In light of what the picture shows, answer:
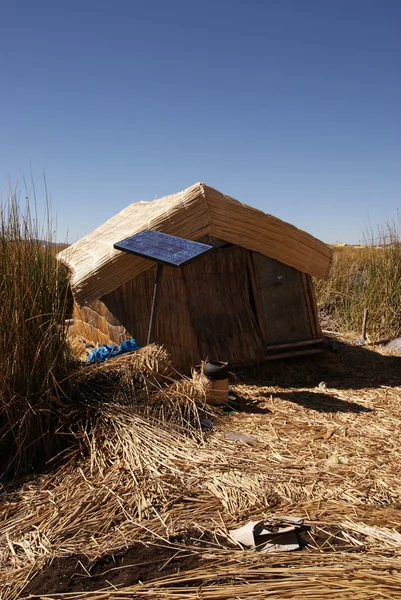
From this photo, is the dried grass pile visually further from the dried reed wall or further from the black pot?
the dried reed wall

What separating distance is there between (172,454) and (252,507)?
775 mm

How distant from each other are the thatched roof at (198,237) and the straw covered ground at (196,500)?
1.29 meters

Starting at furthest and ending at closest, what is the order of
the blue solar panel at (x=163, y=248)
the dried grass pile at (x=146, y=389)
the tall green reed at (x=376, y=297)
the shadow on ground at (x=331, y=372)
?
the tall green reed at (x=376, y=297) → the shadow on ground at (x=331, y=372) → the blue solar panel at (x=163, y=248) → the dried grass pile at (x=146, y=389)

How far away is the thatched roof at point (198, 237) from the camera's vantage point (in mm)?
5559

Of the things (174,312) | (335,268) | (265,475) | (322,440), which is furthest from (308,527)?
(335,268)

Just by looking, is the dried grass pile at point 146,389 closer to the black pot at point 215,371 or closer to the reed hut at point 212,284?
the black pot at point 215,371

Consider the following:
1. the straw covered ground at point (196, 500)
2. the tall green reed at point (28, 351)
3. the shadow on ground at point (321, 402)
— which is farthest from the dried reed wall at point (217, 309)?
the tall green reed at point (28, 351)

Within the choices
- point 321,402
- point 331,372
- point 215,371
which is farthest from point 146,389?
point 331,372

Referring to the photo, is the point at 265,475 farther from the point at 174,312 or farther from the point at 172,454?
the point at 174,312

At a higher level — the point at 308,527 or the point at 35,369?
the point at 35,369

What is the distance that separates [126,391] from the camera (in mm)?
4301

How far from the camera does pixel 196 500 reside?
3158 millimetres

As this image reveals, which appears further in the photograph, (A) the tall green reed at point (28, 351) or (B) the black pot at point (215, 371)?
(B) the black pot at point (215, 371)

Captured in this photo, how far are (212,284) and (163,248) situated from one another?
1454mm
